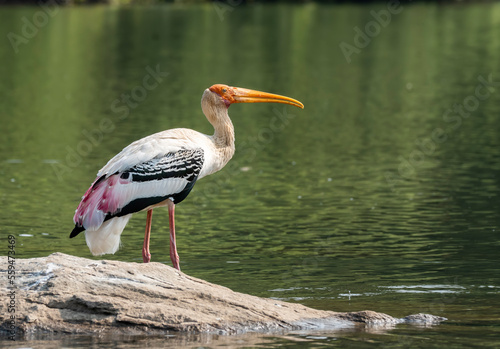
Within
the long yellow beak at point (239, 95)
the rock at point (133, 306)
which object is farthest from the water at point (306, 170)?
the long yellow beak at point (239, 95)

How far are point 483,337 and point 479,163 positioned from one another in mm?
12225

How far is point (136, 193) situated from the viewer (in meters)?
11.7

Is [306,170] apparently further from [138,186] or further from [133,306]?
[133,306]

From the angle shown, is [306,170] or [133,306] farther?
[306,170]

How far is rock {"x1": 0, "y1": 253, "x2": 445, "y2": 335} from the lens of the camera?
32.8 feet

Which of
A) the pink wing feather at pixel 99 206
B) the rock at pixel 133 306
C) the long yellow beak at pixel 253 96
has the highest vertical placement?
the long yellow beak at pixel 253 96

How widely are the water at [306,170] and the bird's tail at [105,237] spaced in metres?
1.49

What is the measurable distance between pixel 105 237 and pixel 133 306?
1.88 meters

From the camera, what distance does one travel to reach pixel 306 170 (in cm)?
2130

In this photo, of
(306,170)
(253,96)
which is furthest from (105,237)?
(306,170)

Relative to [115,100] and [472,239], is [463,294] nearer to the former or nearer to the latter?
[472,239]

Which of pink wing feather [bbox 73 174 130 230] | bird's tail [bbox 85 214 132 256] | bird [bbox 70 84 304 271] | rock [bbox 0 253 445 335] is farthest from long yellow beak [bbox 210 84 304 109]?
rock [bbox 0 253 445 335]

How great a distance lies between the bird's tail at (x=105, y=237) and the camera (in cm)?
1173

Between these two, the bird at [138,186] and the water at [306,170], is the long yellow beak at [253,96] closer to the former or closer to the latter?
the bird at [138,186]
